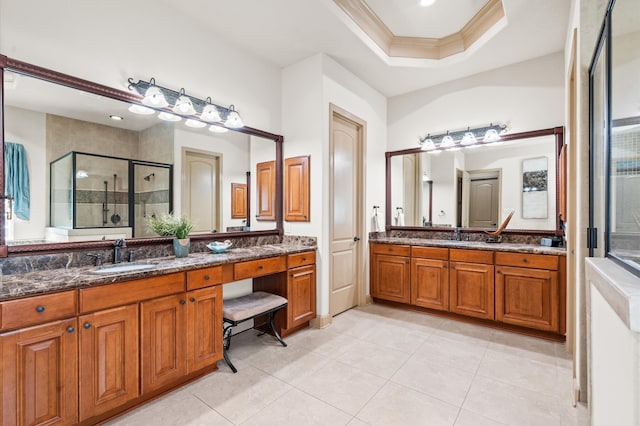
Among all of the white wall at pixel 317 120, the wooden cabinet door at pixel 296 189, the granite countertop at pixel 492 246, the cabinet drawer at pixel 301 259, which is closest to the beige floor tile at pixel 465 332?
the granite countertop at pixel 492 246

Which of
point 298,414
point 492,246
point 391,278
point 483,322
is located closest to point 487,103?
point 492,246

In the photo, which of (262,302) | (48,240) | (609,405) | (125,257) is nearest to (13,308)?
(48,240)

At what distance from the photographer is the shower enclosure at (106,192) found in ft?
6.56

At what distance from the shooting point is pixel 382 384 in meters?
2.15

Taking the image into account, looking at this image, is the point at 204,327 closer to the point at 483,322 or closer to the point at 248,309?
the point at 248,309

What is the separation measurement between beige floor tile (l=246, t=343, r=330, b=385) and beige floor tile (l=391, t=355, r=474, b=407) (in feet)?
2.16

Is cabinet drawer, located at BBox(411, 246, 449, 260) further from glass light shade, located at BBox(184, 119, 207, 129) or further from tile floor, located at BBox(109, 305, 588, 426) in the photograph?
glass light shade, located at BBox(184, 119, 207, 129)

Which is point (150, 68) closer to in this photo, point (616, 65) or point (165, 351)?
point (165, 351)

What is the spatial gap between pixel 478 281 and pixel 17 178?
3.95 m

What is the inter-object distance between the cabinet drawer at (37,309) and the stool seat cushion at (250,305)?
1.03 metres

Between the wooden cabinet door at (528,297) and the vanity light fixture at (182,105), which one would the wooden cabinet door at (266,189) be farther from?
the wooden cabinet door at (528,297)

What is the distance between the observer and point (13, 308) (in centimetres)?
139

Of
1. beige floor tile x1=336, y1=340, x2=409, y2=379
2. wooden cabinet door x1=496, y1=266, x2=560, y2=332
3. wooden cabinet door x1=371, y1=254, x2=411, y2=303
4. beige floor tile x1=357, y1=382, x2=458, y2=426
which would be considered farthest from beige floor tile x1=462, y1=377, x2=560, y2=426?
wooden cabinet door x1=371, y1=254, x2=411, y2=303

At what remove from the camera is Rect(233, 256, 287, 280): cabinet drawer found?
2458 millimetres
